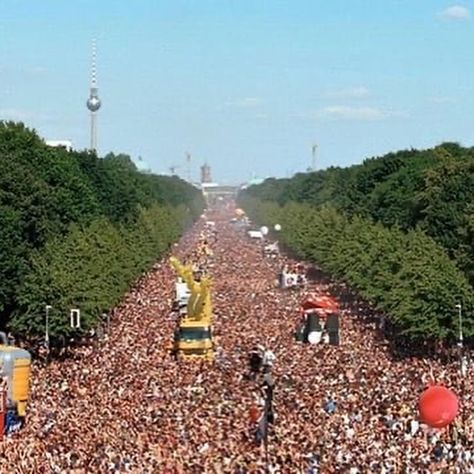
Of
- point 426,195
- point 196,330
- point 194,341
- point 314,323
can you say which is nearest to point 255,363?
point 194,341

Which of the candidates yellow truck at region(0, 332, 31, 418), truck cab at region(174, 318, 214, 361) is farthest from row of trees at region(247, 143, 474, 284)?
yellow truck at region(0, 332, 31, 418)

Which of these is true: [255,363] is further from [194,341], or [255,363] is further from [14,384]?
[14,384]

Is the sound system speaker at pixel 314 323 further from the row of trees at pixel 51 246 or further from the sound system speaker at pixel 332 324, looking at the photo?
the row of trees at pixel 51 246

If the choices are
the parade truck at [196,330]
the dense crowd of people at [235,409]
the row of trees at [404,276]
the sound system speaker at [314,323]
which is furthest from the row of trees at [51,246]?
the row of trees at [404,276]

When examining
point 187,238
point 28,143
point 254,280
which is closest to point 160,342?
point 28,143

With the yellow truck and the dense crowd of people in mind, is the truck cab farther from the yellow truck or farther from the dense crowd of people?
the yellow truck

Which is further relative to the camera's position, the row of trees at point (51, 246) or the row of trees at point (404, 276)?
the row of trees at point (51, 246)
